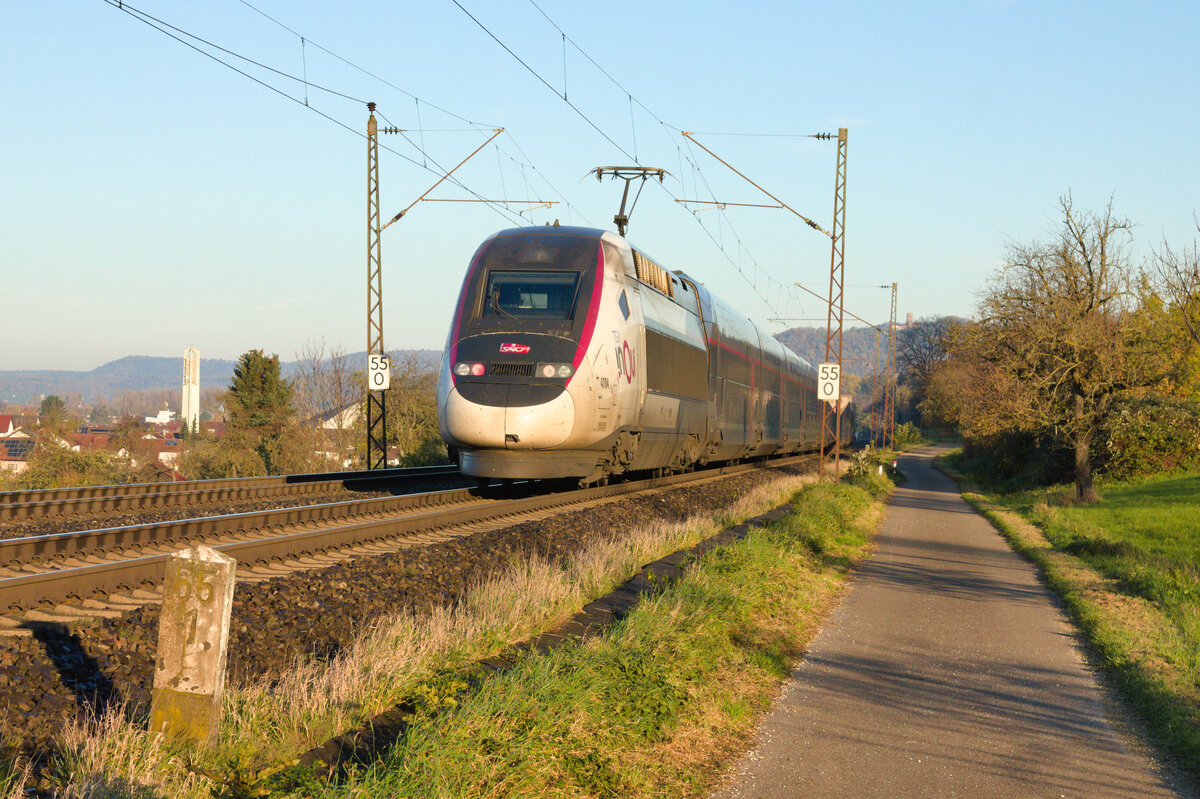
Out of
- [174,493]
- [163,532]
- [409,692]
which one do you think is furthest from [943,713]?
[174,493]

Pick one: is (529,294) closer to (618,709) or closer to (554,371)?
(554,371)

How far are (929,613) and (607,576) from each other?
3.58 meters

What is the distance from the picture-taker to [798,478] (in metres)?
28.4

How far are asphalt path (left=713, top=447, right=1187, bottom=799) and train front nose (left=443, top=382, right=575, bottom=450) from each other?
5144 millimetres

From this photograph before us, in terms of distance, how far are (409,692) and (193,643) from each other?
149 centimetres

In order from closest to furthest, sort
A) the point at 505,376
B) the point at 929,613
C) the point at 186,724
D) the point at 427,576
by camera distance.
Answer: the point at 186,724 < the point at 427,576 < the point at 929,613 < the point at 505,376

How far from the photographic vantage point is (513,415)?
1490 centimetres

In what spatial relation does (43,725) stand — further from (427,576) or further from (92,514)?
(92,514)

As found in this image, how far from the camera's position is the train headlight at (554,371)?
1501 centimetres

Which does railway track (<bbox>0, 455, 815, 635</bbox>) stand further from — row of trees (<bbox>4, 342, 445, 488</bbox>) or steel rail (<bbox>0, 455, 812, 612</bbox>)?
row of trees (<bbox>4, 342, 445, 488</bbox>)

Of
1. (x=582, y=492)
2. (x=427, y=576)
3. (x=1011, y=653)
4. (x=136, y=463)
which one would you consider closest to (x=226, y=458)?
(x=136, y=463)

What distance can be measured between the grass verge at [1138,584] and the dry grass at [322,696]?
4.44 metres

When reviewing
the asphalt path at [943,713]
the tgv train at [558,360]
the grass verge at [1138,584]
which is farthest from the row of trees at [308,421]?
the asphalt path at [943,713]

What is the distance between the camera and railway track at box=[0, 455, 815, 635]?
7492mm
